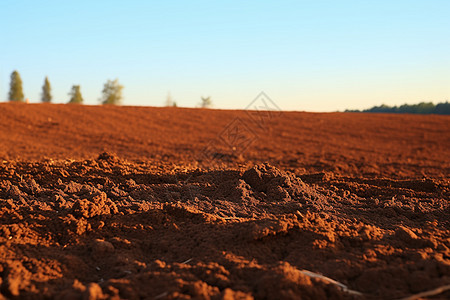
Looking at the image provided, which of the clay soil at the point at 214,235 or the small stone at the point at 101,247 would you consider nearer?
the clay soil at the point at 214,235

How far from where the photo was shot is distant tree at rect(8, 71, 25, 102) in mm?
60000

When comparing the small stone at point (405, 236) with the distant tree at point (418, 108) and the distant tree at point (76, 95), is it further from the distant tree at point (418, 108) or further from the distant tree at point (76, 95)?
the distant tree at point (76, 95)

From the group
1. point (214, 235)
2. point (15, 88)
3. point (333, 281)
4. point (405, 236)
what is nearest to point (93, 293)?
point (214, 235)

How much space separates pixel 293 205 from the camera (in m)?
4.55

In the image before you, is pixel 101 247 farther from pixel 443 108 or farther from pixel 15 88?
pixel 15 88

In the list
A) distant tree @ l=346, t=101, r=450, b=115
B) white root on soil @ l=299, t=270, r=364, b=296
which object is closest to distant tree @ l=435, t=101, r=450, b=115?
distant tree @ l=346, t=101, r=450, b=115

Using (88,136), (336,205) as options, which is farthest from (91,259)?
(88,136)

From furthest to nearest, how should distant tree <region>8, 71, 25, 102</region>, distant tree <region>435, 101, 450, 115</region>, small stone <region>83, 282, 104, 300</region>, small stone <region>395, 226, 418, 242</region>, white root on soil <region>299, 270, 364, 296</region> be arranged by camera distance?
distant tree <region>8, 71, 25, 102</region> < distant tree <region>435, 101, 450, 115</region> < small stone <region>395, 226, 418, 242</region> < white root on soil <region>299, 270, 364, 296</region> < small stone <region>83, 282, 104, 300</region>

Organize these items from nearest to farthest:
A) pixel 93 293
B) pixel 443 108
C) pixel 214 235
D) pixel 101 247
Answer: pixel 93 293
pixel 101 247
pixel 214 235
pixel 443 108

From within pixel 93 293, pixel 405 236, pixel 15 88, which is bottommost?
pixel 93 293

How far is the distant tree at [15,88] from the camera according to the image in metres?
60.0

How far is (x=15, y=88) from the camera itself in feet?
198

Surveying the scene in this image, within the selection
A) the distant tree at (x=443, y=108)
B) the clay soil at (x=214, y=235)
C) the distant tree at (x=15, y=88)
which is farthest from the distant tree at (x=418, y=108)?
the distant tree at (x=15, y=88)

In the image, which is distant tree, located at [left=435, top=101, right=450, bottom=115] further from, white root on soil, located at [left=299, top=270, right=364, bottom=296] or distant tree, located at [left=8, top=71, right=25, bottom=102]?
distant tree, located at [left=8, top=71, right=25, bottom=102]
